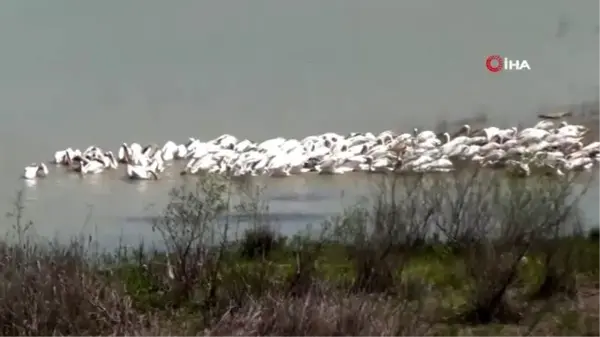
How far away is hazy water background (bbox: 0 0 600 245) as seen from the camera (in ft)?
29.6

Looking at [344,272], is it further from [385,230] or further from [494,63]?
[494,63]

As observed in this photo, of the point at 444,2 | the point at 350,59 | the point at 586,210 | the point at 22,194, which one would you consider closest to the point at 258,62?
the point at 350,59

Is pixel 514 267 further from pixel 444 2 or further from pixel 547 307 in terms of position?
pixel 444 2

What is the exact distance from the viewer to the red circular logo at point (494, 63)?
9266 mm

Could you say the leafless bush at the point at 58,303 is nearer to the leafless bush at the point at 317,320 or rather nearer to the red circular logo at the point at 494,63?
the leafless bush at the point at 317,320

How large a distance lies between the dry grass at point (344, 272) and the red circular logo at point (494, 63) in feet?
4.14

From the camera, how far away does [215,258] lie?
691 centimetres

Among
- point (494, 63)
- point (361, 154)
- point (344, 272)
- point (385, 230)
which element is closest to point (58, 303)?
point (344, 272)

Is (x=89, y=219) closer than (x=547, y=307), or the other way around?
(x=547, y=307)

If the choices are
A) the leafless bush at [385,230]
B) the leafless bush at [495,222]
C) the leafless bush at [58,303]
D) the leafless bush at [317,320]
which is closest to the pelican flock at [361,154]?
the leafless bush at [495,222]

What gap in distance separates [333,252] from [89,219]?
2438 mm

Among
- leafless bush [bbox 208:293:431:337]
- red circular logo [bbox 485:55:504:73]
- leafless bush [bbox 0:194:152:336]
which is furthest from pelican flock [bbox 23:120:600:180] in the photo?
leafless bush [bbox 208:293:431:337]

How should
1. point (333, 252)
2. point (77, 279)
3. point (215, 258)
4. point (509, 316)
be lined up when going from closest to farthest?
point (77, 279)
point (509, 316)
point (215, 258)
point (333, 252)

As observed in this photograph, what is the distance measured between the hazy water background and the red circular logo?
2.6 inches
